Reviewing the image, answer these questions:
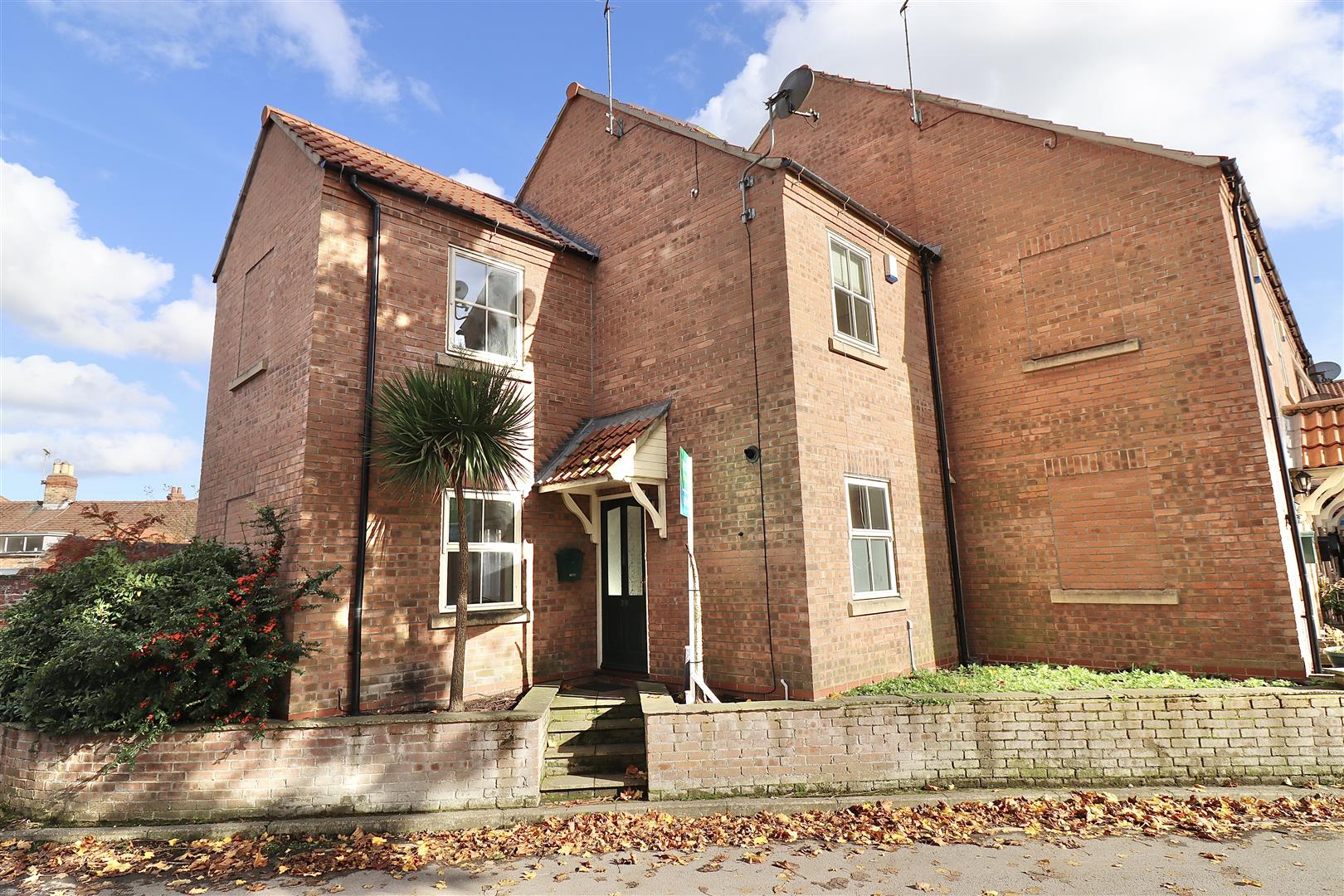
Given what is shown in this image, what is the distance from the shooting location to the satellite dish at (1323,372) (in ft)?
57.9

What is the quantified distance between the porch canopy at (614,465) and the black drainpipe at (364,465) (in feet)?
7.18

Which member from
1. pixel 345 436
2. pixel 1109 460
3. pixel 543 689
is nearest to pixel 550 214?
pixel 345 436

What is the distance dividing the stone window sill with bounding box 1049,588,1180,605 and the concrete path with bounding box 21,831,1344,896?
3.25 meters

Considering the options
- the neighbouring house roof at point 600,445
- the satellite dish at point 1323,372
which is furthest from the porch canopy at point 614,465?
the satellite dish at point 1323,372

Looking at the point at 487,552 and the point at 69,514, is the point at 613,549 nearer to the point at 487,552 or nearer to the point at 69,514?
the point at 487,552

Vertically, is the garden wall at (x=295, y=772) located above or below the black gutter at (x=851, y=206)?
below

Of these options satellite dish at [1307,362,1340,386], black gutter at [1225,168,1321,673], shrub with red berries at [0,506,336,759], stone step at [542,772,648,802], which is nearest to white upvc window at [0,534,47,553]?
shrub with red berries at [0,506,336,759]

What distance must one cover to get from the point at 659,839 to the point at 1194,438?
300 inches

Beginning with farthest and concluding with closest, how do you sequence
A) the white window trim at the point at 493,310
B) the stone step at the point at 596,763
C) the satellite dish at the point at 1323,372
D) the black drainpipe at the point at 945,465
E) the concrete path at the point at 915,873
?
the satellite dish at the point at 1323,372
the black drainpipe at the point at 945,465
the white window trim at the point at 493,310
the stone step at the point at 596,763
the concrete path at the point at 915,873

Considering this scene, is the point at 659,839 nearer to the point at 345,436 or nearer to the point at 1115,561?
the point at 345,436

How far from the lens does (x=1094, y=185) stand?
9.30m

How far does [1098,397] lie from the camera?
8.93 metres

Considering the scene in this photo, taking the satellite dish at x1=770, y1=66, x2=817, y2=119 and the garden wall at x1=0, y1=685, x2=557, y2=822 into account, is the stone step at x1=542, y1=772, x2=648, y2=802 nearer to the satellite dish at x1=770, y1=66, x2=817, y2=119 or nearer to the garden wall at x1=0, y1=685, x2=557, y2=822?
the garden wall at x1=0, y1=685, x2=557, y2=822

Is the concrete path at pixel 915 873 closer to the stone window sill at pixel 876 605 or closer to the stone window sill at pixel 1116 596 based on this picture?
the stone window sill at pixel 876 605
